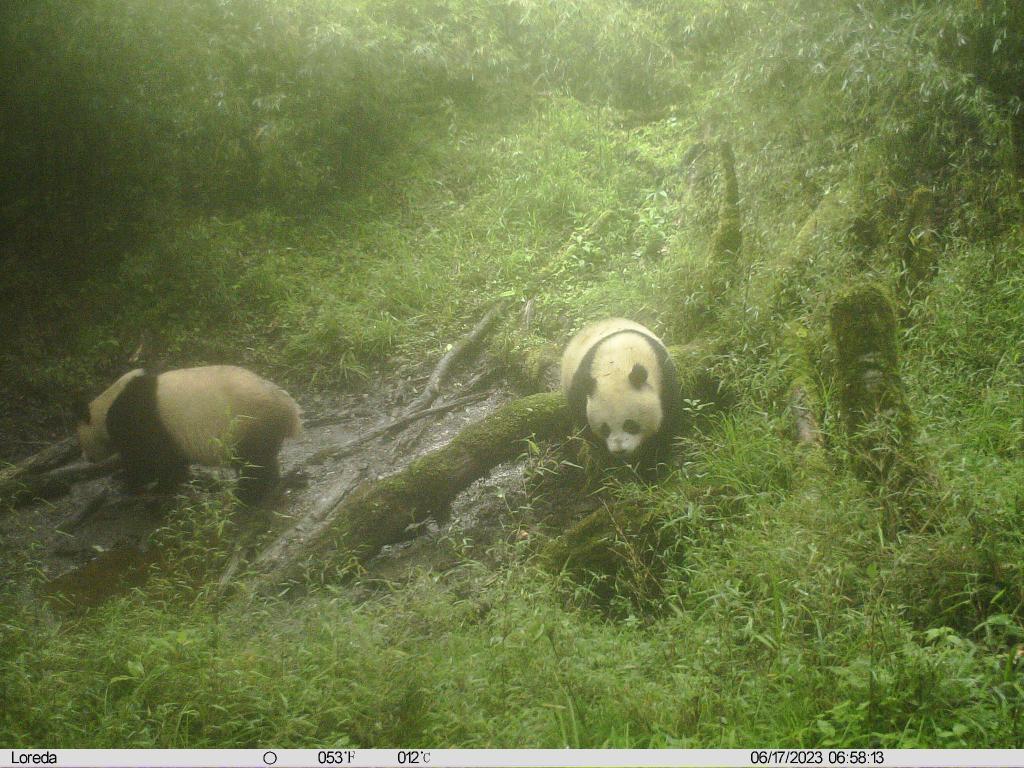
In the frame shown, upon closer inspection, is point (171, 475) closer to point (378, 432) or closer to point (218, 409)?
point (218, 409)

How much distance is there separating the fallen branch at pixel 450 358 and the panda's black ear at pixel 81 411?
138 cm

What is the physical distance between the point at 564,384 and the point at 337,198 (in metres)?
1.48

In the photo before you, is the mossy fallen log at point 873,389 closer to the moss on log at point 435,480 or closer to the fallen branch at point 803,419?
the fallen branch at point 803,419

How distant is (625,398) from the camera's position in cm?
356

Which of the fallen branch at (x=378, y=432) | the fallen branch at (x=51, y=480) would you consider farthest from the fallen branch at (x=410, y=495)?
the fallen branch at (x=51, y=480)

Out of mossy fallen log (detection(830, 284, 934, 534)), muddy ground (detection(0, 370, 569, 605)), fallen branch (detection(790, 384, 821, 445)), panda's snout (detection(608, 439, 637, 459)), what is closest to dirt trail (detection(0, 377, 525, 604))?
muddy ground (detection(0, 370, 569, 605))

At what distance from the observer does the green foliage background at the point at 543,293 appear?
2.26 m

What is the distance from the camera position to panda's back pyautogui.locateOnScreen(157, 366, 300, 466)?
336cm

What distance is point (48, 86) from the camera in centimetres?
357

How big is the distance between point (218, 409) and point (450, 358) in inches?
42.0

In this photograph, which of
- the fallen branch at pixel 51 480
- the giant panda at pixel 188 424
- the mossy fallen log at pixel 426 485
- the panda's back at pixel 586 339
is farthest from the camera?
the panda's back at pixel 586 339

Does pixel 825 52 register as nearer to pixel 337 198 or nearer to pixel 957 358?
pixel 957 358

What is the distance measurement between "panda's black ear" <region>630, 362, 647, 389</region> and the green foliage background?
422mm

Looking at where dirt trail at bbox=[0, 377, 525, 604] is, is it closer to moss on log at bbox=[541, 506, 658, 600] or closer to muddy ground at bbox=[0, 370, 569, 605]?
muddy ground at bbox=[0, 370, 569, 605]
